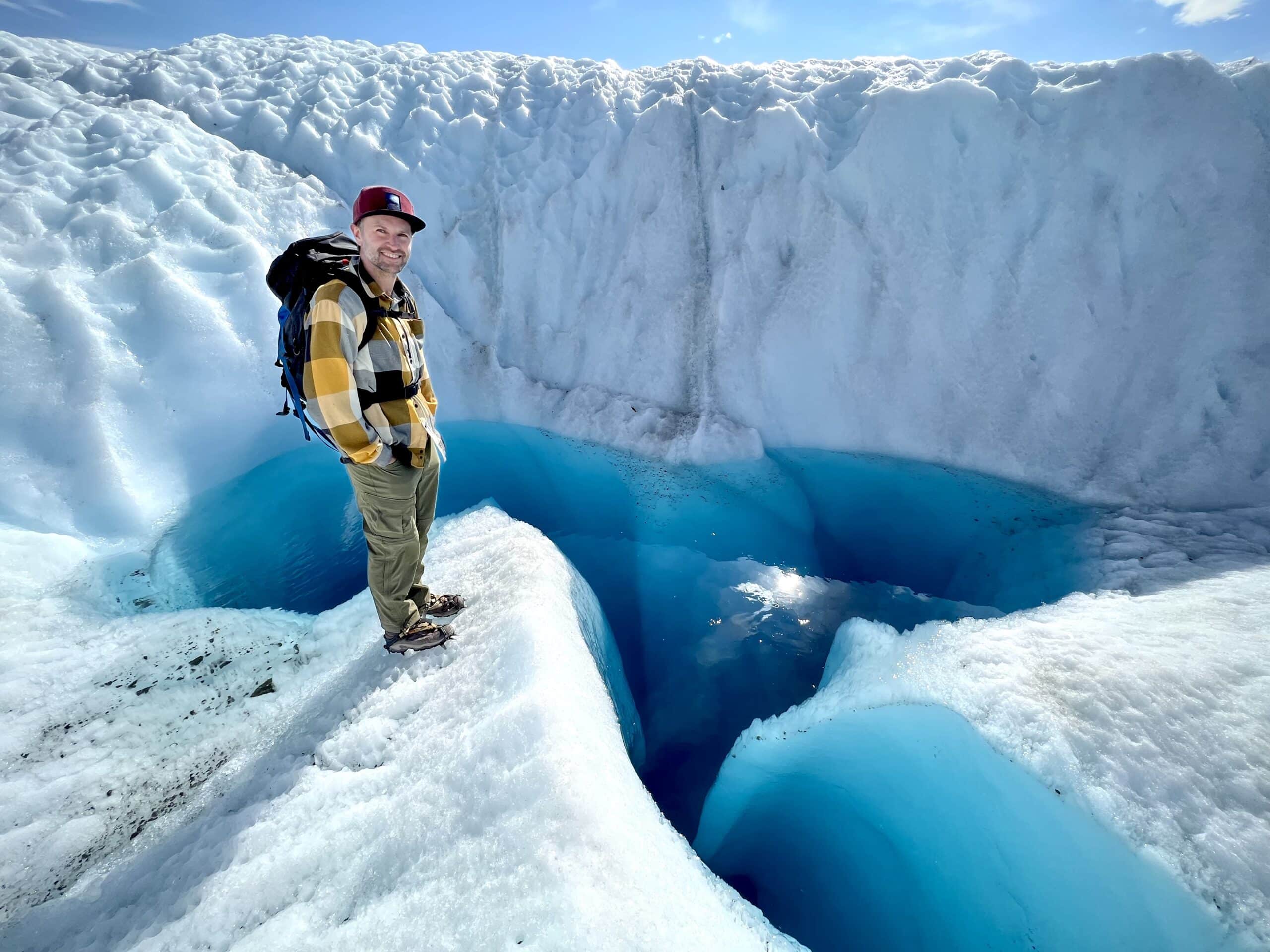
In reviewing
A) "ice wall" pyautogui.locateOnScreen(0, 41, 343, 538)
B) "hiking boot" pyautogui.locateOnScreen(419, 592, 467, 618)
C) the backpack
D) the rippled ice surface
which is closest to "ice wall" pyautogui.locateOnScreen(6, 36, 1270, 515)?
the rippled ice surface

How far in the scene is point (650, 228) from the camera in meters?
5.39

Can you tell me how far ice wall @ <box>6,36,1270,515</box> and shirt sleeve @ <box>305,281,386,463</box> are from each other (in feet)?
10.3

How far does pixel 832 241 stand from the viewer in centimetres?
471

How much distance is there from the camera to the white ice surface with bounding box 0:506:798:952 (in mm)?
1584

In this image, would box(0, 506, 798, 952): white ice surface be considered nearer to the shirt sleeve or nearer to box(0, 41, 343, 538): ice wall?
the shirt sleeve

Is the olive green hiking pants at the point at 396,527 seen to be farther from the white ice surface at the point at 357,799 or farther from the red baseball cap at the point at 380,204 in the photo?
the red baseball cap at the point at 380,204

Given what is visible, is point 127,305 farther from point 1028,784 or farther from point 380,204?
point 1028,784

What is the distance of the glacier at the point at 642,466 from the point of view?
6.01ft

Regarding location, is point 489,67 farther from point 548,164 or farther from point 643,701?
point 643,701

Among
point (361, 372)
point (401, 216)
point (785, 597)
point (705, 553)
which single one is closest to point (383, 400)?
point (361, 372)

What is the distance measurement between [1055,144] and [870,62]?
215cm

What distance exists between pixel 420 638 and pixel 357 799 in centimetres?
75

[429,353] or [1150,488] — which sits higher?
[429,353]

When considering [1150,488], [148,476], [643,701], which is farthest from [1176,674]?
[148,476]
